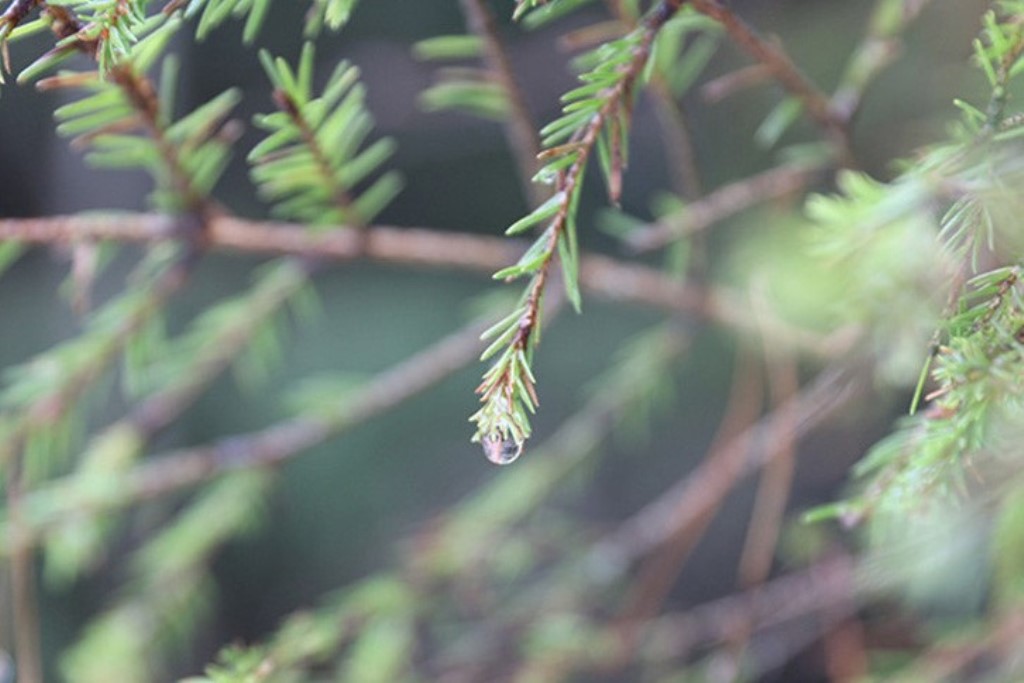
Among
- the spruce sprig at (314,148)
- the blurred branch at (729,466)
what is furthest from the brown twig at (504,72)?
the blurred branch at (729,466)

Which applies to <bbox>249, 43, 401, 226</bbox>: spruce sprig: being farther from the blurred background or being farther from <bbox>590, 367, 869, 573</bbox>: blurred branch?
the blurred background

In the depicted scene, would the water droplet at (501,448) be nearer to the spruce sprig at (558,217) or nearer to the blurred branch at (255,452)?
the spruce sprig at (558,217)

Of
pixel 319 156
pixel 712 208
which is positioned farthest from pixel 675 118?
pixel 319 156

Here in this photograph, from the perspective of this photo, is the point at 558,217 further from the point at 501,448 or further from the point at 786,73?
the point at 786,73

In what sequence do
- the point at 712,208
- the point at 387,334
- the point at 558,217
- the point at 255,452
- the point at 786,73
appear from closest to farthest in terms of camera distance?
the point at 558,217, the point at 786,73, the point at 712,208, the point at 255,452, the point at 387,334

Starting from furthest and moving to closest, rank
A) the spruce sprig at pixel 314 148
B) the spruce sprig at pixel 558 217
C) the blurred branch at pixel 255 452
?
the blurred branch at pixel 255 452 → the spruce sprig at pixel 314 148 → the spruce sprig at pixel 558 217
